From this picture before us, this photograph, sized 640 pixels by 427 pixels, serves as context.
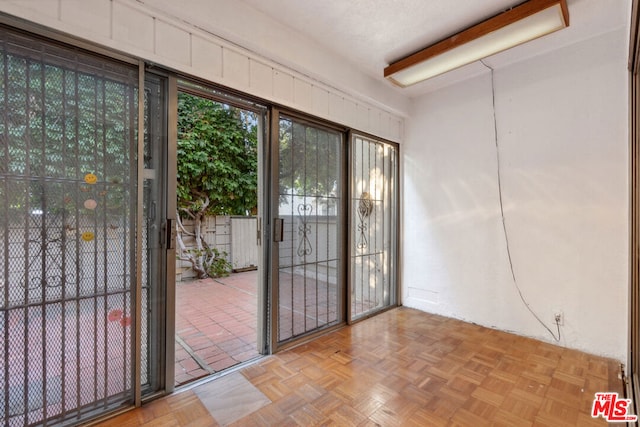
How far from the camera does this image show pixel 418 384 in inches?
81.8

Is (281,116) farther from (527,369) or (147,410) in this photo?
(527,369)

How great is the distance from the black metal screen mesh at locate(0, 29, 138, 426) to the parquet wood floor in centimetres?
38

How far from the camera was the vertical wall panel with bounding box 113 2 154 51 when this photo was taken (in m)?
1.66

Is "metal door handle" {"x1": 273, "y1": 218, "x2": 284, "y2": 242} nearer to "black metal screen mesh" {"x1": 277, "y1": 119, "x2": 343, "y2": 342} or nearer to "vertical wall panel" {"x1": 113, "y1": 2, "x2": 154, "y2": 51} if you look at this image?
"black metal screen mesh" {"x1": 277, "y1": 119, "x2": 343, "y2": 342}

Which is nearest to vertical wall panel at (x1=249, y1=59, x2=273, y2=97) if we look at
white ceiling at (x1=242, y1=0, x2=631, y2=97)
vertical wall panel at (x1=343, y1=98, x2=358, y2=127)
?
white ceiling at (x1=242, y1=0, x2=631, y2=97)

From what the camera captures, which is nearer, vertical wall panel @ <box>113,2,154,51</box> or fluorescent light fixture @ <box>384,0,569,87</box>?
vertical wall panel @ <box>113,2,154,51</box>

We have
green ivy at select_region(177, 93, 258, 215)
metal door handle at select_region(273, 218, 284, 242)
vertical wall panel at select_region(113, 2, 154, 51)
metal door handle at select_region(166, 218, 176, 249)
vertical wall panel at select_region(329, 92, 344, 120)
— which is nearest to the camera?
vertical wall panel at select_region(113, 2, 154, 51)

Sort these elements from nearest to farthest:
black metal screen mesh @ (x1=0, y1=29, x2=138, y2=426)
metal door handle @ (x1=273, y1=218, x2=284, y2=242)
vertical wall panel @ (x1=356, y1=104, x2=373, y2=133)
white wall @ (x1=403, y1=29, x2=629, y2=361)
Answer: black metal screen mesh @ (x1=0, y1=29, x2=138, y2=426)
white wall @ (x1=403, y1=29, x2=629, y2=361)
metal door handle @ (x1=273, y1=218, x2=284, y2=242)
vertical wall panel @ (x1=356, y1=104, x2=373, y2=133)

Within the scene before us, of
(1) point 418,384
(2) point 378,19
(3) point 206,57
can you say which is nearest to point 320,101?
(2) point 378,19

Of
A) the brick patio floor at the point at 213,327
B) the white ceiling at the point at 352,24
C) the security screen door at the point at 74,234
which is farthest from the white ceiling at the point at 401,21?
the brick patio floor at the point at 213,327

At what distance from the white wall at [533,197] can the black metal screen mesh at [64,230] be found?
304 cm

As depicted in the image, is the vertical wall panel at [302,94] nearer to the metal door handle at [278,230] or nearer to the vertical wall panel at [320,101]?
the vertical wall panel at [320,101]

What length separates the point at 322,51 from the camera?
2.68m

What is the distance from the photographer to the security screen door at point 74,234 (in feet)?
4.78
